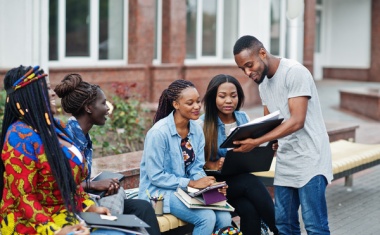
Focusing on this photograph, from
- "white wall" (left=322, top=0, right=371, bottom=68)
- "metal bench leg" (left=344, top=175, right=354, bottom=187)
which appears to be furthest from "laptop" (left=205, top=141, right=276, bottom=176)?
"white wall" (left=322, top=0, right=371, bottom=68)

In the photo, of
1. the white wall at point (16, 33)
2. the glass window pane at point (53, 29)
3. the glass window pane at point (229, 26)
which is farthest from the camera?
the glass window pane at point (229, 26)

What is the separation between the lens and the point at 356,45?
2683 cm

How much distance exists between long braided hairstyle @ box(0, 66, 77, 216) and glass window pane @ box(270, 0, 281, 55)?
1564 centimetres

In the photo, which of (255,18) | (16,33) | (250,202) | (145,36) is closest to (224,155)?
(250,202)

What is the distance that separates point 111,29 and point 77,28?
3.49 ft

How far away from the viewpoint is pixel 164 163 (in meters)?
5.32

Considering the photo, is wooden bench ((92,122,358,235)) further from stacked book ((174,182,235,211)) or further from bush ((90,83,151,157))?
bush ((90,83,151,157))

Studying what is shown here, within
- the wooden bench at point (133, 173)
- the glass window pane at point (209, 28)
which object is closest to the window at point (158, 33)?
the glass window pane at point (209, 28)

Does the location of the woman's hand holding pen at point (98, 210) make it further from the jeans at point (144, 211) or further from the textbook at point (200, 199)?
the textbook at point (200, 199)

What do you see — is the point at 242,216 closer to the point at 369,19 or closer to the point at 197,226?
the point at 197,226

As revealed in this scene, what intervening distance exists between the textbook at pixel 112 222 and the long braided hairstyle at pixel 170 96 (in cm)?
146

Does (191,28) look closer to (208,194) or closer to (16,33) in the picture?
(16,33)

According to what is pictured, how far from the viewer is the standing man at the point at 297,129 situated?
4863 millimetres

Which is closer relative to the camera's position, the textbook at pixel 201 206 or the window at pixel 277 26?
the textbook at pixel 201 206
